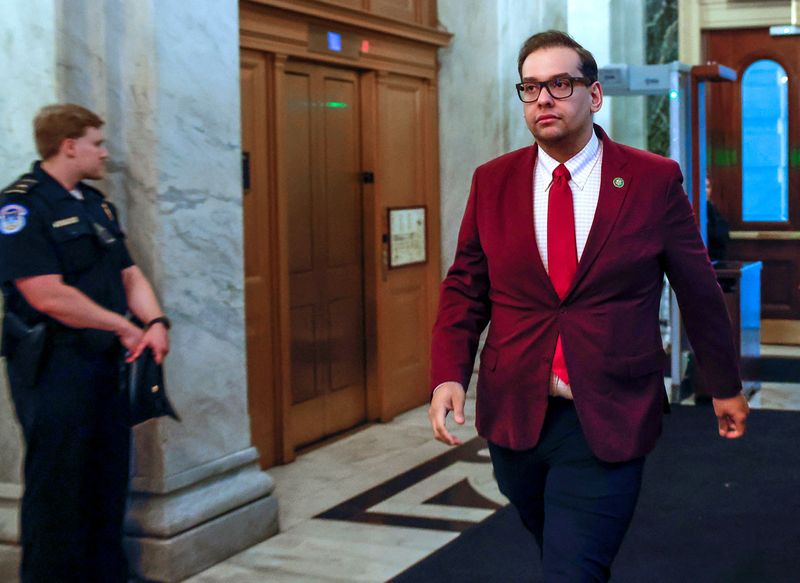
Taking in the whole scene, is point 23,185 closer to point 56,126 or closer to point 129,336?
point 56,126

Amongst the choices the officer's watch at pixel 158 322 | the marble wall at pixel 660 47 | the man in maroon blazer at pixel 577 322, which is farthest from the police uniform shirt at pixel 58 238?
the marble wall at pixel 660 47

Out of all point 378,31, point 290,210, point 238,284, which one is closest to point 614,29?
point 378,31

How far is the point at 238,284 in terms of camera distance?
5008 mm

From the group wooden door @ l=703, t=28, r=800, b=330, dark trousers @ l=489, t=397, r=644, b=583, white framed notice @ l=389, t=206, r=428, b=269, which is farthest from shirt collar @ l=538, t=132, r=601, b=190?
wooden door @ l=703, t=28, r=800, b=330

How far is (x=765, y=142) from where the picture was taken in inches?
443

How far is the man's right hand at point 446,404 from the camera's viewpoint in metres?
2.90

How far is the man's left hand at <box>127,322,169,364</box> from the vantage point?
397 centimetres

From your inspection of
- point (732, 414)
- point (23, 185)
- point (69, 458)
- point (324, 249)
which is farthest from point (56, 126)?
point (324, 249)

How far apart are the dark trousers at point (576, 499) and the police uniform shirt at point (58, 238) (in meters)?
1.56

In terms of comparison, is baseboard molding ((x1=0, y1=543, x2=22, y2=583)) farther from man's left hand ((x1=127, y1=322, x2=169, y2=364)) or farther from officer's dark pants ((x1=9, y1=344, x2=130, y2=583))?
man's left hand ((x1=127, y1=322, x2=169, y2=364))

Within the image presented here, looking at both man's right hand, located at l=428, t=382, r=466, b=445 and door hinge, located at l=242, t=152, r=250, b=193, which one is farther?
door hinge, located at l=242, t=152, r=250, b=193

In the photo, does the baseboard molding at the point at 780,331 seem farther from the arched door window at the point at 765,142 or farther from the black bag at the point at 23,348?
the black bag at the point at 23,348

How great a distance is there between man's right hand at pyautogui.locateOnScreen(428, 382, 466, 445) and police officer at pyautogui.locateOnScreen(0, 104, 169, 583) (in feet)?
4.32

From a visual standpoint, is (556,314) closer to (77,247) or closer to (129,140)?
(77,247)
